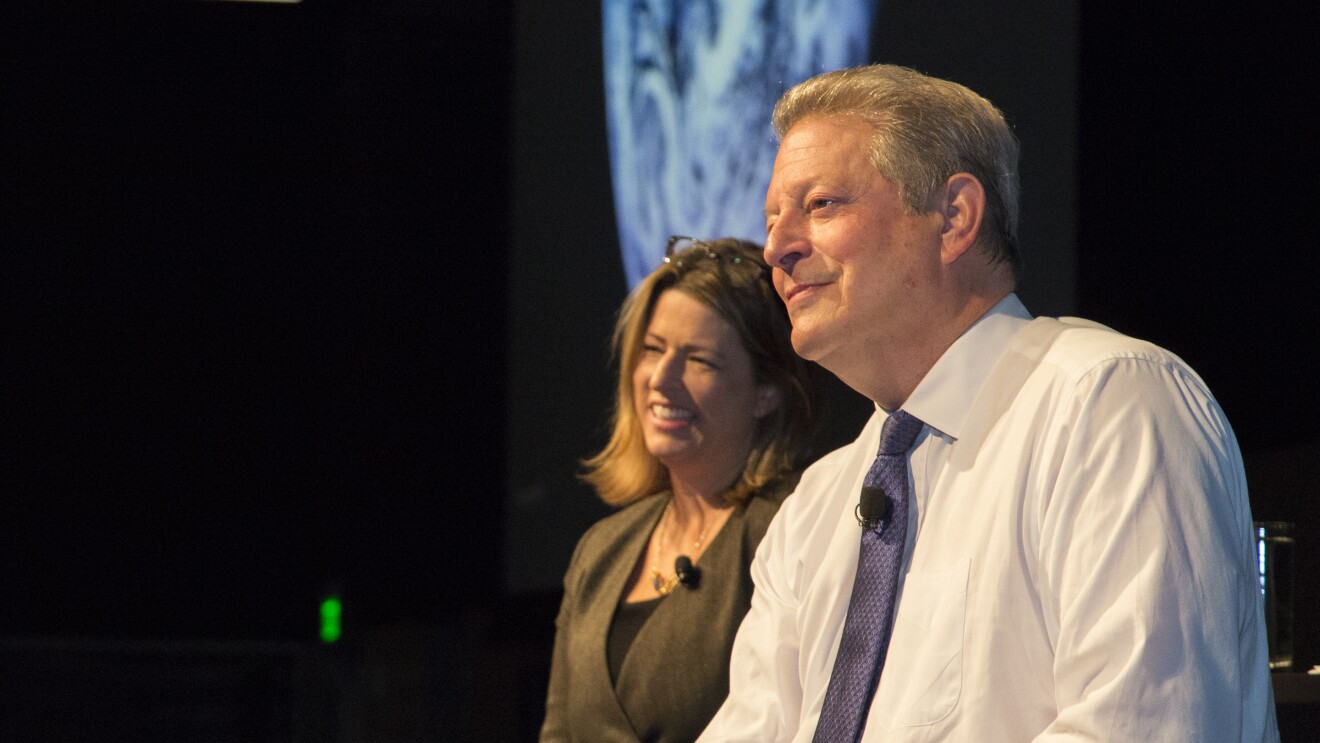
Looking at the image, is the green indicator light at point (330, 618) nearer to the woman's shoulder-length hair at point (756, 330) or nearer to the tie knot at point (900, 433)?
the woman's shoulder-length hair at point (756, 330)

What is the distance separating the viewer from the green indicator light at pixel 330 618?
4777mm

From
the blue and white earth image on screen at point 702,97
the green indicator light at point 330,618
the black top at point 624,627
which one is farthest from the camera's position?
the green indicator light at point 330,618

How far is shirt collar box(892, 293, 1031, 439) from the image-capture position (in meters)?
1.50

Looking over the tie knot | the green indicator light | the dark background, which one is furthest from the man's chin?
the green indicator light

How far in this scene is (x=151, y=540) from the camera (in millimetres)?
5055

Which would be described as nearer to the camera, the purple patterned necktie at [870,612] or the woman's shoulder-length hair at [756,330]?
the purple patterned necktie at [870,612]

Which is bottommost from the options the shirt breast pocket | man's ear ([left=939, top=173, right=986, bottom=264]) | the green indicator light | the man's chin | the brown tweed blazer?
the green indicator light

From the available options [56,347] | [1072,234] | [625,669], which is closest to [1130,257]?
[1072,234]

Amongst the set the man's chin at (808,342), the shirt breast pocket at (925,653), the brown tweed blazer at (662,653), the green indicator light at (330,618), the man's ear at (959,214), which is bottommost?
the green indicator light at (330,618)

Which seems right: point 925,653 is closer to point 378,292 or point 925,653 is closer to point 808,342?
point 808,342

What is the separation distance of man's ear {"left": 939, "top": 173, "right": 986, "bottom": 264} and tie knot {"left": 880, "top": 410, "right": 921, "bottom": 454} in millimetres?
183

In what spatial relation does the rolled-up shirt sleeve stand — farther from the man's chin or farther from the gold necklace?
the gold necklace

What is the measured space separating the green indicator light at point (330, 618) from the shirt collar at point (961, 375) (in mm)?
3614

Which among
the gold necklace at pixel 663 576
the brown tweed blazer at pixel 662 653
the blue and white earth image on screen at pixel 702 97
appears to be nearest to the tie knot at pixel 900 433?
the brown tweed blazer at pixel 662 653
